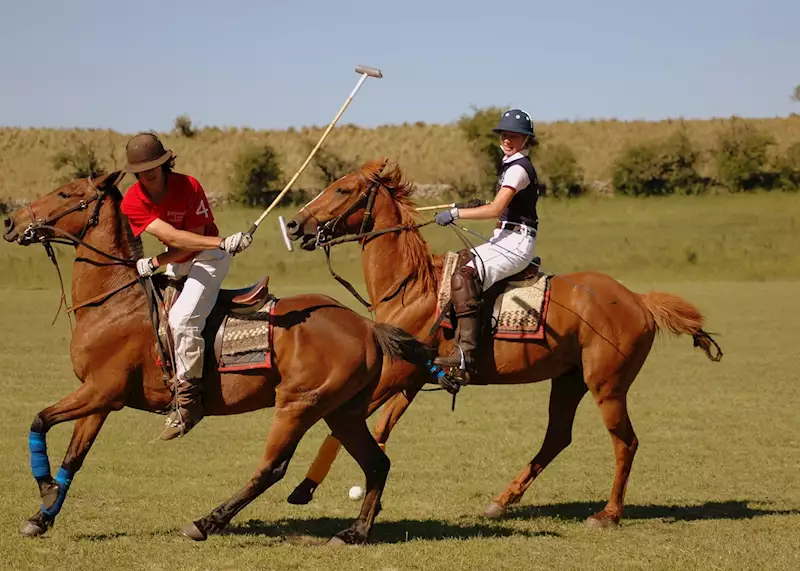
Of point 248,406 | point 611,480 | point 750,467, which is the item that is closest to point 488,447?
point 611,480

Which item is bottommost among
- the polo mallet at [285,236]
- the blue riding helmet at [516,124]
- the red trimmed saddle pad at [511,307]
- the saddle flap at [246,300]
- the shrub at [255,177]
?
the shrub at [255,177]

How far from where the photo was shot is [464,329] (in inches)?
352

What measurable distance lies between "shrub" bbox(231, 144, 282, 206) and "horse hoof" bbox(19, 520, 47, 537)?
4617 centimetres

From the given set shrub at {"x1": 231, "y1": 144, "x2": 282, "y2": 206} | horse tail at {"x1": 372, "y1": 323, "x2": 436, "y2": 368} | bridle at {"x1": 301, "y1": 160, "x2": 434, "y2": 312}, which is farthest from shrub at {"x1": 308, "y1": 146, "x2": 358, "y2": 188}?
horse tail at {"x1": 372, "y1": 323, "x2": 436, "y2": 368}

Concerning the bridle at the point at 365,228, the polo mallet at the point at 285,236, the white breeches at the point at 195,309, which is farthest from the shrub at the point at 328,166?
the white breeches at the point at 195,309

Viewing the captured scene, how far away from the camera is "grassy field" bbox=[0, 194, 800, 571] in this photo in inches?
300

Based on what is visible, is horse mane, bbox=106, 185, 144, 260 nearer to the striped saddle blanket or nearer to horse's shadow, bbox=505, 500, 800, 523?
the striped saddle blanket

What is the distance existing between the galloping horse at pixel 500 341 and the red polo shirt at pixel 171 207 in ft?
Answer: 4.74

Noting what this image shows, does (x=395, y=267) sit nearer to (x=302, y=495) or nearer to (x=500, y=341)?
(x=500, y=341)

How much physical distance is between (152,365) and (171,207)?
1087 mm

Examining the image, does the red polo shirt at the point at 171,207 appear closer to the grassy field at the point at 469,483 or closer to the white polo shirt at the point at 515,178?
the grassy field at the point at 469,483

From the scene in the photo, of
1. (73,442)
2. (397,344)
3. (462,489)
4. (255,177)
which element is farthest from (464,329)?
(255,177)

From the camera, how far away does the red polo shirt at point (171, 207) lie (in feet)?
25.3

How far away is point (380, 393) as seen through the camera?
8.83m
